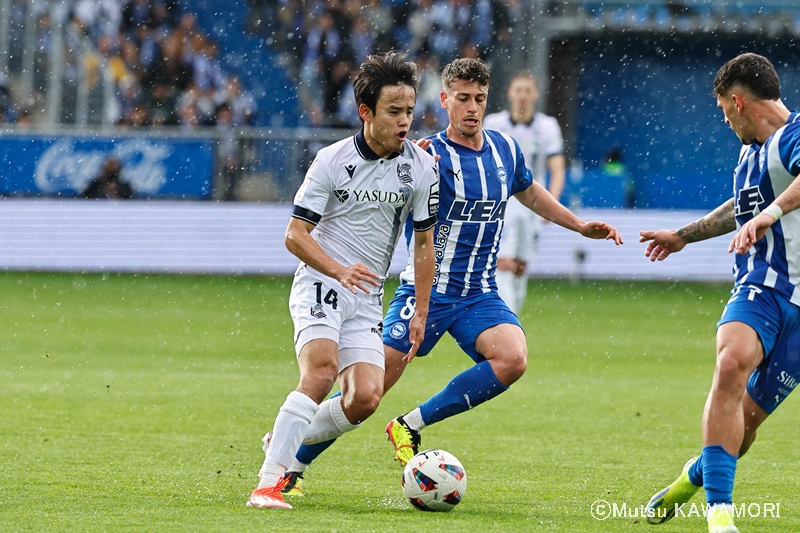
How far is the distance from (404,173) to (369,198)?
22cm

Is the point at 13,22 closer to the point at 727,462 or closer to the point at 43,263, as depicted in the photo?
the point at 43,263

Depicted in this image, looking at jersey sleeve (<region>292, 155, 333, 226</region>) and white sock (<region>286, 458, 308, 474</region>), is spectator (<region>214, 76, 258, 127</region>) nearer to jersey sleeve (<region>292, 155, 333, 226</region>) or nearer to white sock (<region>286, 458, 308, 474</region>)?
white sock (<region>286, 458, 308, 474</region>)

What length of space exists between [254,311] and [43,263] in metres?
5.26

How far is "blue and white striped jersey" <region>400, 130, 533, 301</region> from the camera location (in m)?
6.46

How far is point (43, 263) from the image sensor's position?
18.9m

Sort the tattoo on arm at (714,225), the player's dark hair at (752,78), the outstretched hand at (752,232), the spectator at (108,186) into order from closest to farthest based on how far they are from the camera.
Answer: the outstretched hand at (752,232) → the player's dark hair at (752,78) → the tattoo on arm at (714,225) → the spectator at (108,186)

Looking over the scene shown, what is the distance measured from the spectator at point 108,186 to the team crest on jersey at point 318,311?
14041 millimetres

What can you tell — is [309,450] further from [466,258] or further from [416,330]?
[466,258]

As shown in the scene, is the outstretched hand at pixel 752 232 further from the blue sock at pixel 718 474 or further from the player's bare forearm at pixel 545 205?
the player's bare forearm at pixel 545 205

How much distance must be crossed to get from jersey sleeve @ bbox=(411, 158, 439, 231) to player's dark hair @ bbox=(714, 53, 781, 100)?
144 cm

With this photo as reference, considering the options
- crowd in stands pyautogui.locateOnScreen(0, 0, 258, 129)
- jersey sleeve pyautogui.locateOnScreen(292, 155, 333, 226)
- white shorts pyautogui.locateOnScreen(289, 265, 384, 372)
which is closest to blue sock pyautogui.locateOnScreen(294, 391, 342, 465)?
white shorts pyautogui.locateOnScreen(289, 265, 384, 372)

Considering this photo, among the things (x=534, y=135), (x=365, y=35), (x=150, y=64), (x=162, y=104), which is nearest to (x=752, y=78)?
(x=534, y=135)

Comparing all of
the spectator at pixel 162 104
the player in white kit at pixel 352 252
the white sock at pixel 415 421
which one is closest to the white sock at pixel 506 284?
the white sock at pixel 415 421

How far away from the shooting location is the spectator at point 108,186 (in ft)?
62.4
